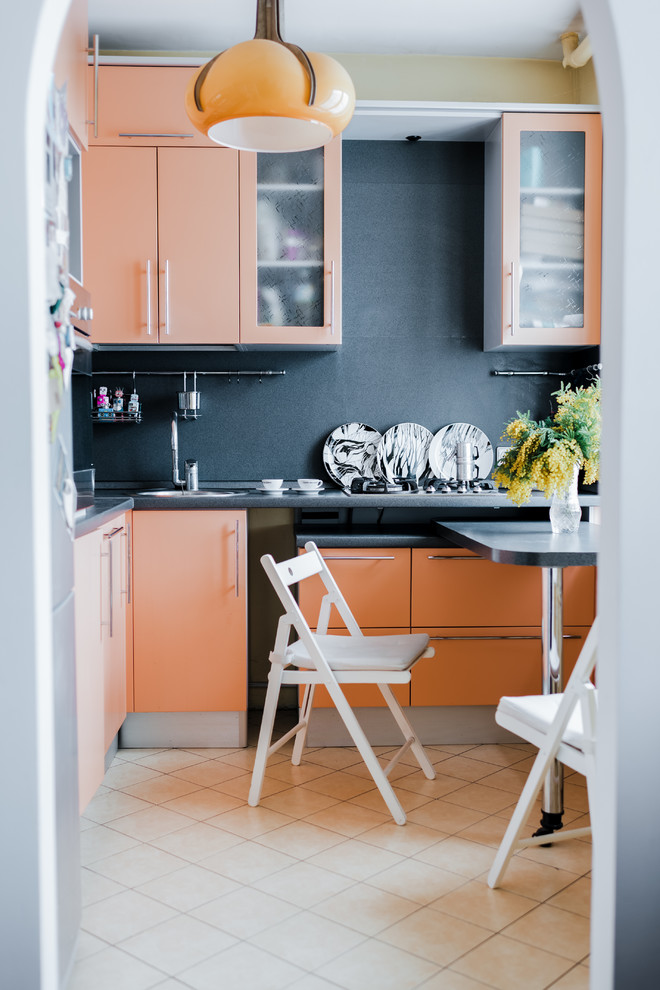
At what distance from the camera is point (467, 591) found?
3.34 metres

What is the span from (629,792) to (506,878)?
1142mm

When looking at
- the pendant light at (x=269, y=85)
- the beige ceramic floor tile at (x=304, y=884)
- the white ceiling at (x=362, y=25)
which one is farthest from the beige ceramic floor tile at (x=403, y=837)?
the white ceiling at (x=362, y=25)

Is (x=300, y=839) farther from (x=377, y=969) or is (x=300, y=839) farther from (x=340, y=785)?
(x=377, y=969)

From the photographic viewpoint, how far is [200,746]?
3451 mm

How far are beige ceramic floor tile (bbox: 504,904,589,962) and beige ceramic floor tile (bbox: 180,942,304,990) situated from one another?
540 mm

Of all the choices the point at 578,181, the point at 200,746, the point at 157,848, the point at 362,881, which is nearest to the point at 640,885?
the point at 362,881

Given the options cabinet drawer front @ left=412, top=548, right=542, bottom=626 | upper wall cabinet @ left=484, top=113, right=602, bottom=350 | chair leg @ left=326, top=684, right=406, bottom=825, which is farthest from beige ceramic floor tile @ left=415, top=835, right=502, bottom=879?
upper wall cabinet @ left=484, top=113, right=602, bottom=350

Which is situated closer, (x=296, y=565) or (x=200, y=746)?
(x=296, y=565)

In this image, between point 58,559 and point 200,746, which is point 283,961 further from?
point 200,746

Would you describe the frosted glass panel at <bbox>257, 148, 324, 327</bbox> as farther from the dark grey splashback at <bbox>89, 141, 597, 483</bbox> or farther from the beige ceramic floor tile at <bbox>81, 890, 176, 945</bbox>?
the beige ceramic floor tile at <bbox>81, 890, 176, 945</bbox>

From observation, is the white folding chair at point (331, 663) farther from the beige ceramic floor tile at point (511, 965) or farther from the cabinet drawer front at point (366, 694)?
the beige ceramic floor tile at point (511, 965)

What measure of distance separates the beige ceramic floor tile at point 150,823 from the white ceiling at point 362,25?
9.66 feet

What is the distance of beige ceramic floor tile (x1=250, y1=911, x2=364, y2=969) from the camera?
200 cm

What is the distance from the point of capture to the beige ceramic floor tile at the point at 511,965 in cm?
189
